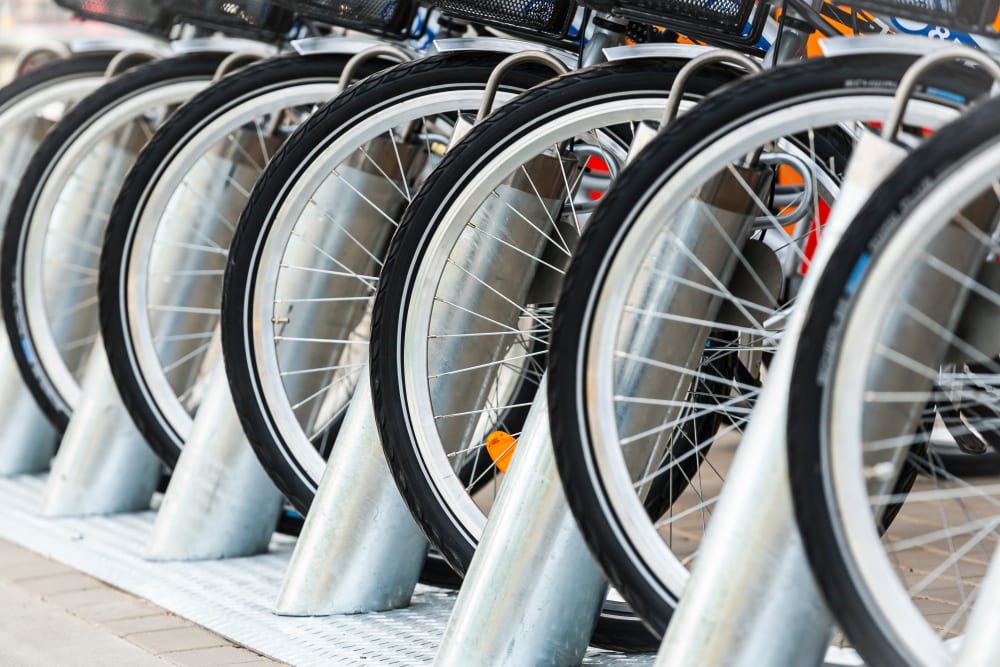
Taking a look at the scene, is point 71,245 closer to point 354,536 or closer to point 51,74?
point 51,74

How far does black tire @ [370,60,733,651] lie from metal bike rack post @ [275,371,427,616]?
9cm

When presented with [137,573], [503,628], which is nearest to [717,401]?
[503,628]

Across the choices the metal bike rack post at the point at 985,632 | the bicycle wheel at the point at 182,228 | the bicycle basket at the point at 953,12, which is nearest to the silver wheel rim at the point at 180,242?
the bicycle wheel at the point at 182,228

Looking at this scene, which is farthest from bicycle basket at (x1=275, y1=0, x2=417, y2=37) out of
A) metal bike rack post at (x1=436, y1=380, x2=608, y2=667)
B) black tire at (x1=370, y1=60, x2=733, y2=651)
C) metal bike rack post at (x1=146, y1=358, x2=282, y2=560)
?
metal bike rack post at (x1=436, y1=380, x2=608, y2=667)

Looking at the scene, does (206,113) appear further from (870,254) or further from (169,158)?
(870,254)

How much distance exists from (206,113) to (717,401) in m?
1.10

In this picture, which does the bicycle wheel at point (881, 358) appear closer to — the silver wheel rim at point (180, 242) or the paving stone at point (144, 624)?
the paving stone at point (144, 624)

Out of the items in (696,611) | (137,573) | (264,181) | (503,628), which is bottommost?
(137,573)

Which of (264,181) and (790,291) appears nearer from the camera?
(264,181)

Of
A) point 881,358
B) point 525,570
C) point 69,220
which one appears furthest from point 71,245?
point 881,358

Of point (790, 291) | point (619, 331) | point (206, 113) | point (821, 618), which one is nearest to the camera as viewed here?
point (821, 618)

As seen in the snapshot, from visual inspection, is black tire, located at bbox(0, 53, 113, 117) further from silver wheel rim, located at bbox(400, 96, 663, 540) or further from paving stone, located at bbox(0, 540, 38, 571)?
silver wheel rim, located at bbox(400, 96, 663, 540)

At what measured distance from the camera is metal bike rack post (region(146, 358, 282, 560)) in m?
2.48

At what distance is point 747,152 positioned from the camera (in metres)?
1.66
